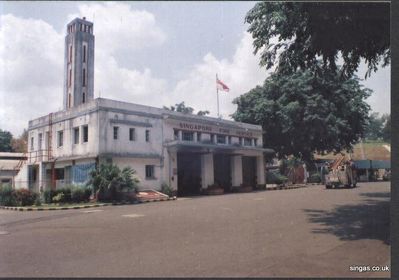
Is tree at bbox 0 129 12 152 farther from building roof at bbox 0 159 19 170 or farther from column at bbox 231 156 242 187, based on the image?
column at bbox 231 156 242 187

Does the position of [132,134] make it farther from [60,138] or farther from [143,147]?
[60,138]

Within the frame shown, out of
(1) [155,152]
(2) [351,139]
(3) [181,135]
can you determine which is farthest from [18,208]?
(2) [351,139]

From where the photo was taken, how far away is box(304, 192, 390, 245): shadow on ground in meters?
9.99

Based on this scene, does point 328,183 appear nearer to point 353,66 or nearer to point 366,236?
point 353,66

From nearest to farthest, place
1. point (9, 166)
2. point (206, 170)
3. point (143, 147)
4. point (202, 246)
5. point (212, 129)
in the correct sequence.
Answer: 1. point (202, 246)
2. point (143, 147)
3. point (206, 170)
4. point (9, 166)
5. point (212, 129)

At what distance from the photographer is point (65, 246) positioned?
9266 millimetres

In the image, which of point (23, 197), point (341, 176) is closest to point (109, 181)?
point (23, 197)

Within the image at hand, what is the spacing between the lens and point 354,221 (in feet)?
40.5

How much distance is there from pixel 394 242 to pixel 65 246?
7.07 meters

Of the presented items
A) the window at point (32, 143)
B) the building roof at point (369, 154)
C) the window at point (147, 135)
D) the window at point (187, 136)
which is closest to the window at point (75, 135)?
the window at point (147, 135)

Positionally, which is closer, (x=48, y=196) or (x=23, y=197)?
(x=23, y=197)

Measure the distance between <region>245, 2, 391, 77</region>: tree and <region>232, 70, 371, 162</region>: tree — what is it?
78.2 ft

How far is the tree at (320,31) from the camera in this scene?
9672mm

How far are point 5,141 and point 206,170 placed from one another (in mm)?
21669
